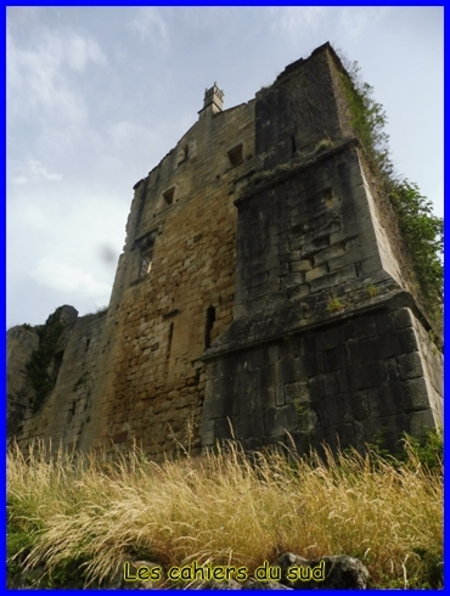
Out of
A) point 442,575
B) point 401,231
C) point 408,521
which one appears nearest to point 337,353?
point 408,521

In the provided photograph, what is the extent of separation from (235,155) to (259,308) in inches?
214

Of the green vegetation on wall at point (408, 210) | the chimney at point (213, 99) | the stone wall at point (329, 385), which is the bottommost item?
the stone wall at point (329, 385)

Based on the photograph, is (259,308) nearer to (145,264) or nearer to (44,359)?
(145,264)

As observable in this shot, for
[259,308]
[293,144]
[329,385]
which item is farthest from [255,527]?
[293,144]

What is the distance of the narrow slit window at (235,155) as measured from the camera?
1000 centimetres

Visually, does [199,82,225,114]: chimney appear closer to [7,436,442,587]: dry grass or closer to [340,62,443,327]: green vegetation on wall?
[340,62,443,327]: green vegetation on wall

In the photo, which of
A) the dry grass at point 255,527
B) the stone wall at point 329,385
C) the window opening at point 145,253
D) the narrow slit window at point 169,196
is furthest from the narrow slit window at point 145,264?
the dry grass at point 255,527

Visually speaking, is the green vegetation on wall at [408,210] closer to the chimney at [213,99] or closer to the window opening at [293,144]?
the window opening at [293,144]

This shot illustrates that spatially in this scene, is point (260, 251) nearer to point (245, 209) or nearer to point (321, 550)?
point (245, 209)

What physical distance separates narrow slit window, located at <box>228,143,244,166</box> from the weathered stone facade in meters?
0.07

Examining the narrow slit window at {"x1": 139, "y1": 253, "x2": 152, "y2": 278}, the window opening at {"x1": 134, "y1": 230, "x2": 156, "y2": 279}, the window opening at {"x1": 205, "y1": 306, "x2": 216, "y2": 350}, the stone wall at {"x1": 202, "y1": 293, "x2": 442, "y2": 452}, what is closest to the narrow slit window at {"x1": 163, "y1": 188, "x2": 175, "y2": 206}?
the window opening at {"x1": 134, "y1": 230, "x2": 156, "y2": 279}

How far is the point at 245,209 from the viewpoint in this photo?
7477mm

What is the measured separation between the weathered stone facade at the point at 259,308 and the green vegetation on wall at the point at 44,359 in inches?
18.4

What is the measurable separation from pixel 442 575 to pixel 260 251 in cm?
507
